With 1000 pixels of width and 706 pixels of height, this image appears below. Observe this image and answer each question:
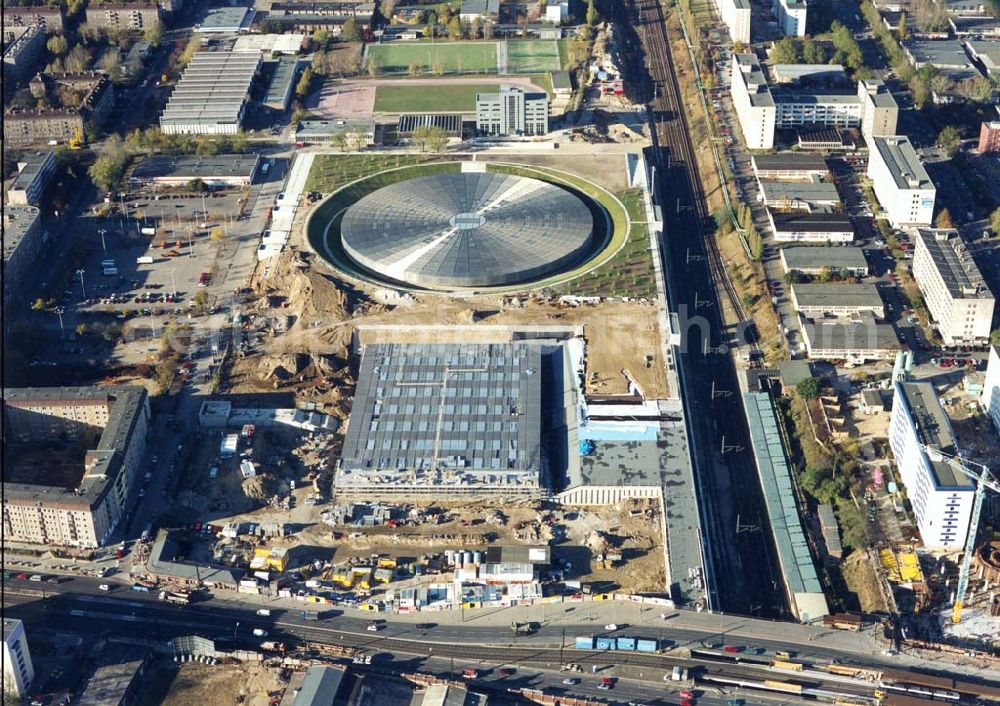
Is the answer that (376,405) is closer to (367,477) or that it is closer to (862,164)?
(367,477)

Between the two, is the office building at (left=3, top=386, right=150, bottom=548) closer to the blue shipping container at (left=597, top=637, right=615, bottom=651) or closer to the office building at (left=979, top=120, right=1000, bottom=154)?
the blue shipping container at (left=597, top=637, right=615, bottom=651)

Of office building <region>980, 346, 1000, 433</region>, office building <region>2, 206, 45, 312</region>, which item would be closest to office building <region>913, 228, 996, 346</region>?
office building <region>980, 346, 1000, 433</region>

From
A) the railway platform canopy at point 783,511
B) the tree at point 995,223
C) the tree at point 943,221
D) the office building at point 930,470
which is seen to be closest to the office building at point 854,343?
the railway platform canopy at point 783,511

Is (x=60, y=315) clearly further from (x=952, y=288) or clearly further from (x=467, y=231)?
(x=952, y=288)

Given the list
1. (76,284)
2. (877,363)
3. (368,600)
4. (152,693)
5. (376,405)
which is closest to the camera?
(152,693)

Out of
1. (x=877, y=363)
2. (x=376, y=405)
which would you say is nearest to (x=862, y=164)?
(x=877, y=363)

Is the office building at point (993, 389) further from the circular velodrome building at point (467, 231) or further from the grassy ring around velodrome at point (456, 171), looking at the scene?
the circular velodrome building at point (467, 231)

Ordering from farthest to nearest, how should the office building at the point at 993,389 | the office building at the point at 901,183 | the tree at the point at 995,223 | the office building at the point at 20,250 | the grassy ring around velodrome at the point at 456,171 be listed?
the office building at the point at 901,183
the tree at the point at 995,223
the office building at the point at 20,250
the grassy ring around velodrome at the point at 456,171
the office building at the point at 993,389
